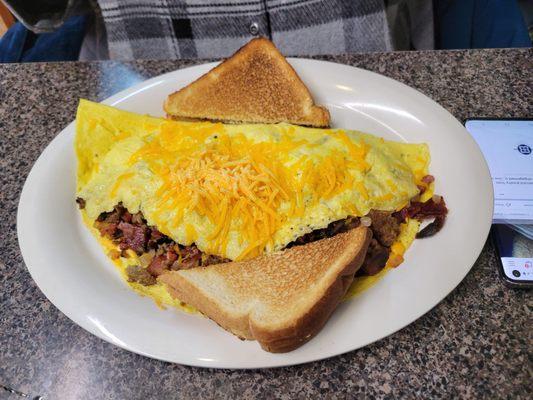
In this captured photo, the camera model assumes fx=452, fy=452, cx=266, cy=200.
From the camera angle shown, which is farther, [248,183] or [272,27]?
[272,27]

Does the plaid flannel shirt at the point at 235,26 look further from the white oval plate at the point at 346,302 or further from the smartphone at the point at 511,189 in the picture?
the smartphone at the point at 511,189

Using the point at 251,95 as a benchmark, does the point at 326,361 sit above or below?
below

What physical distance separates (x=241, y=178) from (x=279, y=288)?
13.1 inches

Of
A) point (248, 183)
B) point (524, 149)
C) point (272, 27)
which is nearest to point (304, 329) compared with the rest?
point (248, 183)

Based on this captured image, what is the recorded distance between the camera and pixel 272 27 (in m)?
2.20

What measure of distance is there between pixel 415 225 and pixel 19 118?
169 centimetres

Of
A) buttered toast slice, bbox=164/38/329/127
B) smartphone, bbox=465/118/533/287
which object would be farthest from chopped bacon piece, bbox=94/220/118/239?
smartphone, bbox=465/118/533/287

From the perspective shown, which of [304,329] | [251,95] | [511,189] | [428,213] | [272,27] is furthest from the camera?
[272,27]

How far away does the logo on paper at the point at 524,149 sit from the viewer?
1583 mm

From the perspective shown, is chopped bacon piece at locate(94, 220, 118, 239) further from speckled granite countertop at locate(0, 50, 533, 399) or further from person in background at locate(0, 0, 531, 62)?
person in background at locate(0, 0, 531, 62)

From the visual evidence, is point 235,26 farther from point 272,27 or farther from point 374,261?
point 374,261

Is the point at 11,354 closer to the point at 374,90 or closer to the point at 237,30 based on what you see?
the point at 374,90

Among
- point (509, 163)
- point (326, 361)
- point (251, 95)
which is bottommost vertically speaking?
point (326, 361)

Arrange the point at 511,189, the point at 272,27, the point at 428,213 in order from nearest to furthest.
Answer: the point at 428,213 → the point at 511,189 → the point at 272,27
